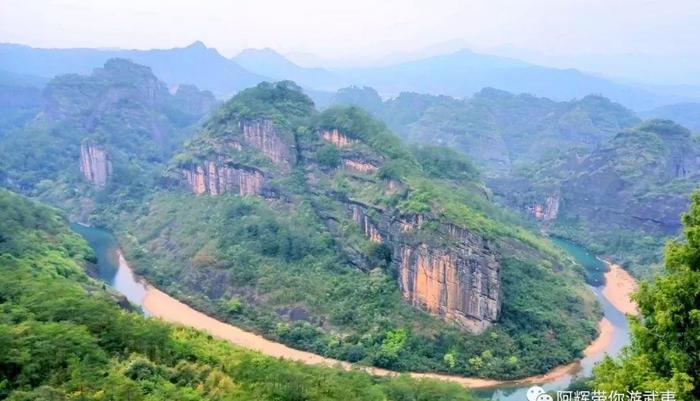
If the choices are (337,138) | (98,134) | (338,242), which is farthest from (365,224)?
(98,134)

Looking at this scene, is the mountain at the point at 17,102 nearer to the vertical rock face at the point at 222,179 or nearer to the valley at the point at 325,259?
the valley at the point at 325,259

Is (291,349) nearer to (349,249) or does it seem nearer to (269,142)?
(349,249)

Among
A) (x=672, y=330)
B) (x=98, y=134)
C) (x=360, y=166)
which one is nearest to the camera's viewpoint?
(x=672, y=330)

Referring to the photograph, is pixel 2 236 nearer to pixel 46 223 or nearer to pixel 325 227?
pixel 46 223

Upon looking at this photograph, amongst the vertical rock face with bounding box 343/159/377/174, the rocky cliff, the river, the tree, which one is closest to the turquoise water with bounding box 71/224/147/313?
the river

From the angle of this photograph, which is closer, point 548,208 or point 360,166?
point 360,166

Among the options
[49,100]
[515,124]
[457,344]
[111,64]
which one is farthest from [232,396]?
[515,124]

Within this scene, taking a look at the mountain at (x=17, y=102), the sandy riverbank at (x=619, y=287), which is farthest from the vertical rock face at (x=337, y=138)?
the mountain at (x=17, y=102)
